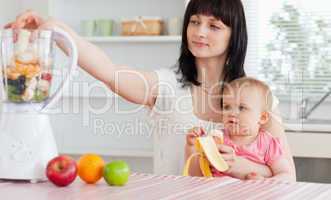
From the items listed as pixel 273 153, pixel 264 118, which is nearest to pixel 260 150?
pixel 273 153

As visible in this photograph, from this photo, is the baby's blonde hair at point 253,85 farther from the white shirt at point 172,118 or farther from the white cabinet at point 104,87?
the white cabinet at point 104,87

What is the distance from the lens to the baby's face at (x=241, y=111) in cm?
206

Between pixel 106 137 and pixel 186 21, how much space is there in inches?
62.8

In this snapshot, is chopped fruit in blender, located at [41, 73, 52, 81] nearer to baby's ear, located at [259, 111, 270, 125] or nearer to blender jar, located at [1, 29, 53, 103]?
blender jar, located at [1, 29, 53, 103]

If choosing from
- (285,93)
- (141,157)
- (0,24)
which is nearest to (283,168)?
(285,93)

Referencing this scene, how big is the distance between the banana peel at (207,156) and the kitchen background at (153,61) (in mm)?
1285

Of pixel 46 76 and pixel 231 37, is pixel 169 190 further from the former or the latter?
pixel 231 37

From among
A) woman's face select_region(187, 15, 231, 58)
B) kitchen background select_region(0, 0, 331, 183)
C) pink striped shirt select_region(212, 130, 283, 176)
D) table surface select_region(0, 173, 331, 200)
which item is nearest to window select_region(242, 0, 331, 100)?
kitchen background select_region(0, 0, 331, 183)

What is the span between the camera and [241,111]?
2068 mm

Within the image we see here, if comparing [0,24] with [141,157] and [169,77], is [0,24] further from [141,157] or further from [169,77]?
[169,77]

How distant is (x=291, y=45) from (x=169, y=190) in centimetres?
228

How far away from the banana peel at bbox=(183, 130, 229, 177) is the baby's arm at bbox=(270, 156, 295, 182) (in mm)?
263

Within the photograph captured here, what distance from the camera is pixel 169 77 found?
224cm

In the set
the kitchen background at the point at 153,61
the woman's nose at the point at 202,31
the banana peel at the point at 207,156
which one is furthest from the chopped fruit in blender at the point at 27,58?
the kitchen background at the point at 153,61
